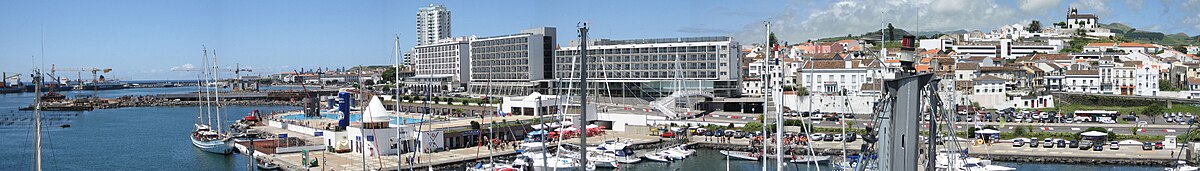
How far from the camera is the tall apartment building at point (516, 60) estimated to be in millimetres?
50906

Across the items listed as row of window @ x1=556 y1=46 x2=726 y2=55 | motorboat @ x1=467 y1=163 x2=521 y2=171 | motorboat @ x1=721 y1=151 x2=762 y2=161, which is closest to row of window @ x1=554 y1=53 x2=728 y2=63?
row of window @ x1=556 y1=46 x2=726 y2=55

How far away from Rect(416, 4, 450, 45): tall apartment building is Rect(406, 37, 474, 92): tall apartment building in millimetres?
68603

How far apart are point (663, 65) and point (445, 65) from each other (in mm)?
20696

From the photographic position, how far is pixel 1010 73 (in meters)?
42.1

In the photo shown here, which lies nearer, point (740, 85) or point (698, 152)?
point (698, 152)

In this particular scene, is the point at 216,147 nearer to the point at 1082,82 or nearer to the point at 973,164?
the point at 973,164

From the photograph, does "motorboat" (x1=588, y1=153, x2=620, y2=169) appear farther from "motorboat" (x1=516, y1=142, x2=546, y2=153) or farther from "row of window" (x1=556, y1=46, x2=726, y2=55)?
"row of window" (x1=556, y1=46, x2=726, y2=55)

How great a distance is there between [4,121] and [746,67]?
112ft

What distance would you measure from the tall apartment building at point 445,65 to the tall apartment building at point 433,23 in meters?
68.6

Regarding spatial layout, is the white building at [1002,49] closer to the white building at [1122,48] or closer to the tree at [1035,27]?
the white building at [1122,48]

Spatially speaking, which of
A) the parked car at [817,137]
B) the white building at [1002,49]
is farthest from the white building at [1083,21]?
the parked car at [817,137]

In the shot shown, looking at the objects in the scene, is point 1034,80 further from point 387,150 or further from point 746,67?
point 387,150

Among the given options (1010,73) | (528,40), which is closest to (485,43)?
(528,40)

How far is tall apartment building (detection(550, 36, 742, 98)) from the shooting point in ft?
142
